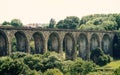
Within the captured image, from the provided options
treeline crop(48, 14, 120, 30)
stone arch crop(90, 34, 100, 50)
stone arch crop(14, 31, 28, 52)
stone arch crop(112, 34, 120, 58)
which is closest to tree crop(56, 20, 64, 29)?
treeline crop(48, 14, 120, 30)

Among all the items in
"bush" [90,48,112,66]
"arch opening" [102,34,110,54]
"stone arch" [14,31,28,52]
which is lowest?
"bush" [90,48,112,66]

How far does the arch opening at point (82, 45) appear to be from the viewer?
348 ft

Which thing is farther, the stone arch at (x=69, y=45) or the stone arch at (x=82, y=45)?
the stone arch at (x=82, y=45)

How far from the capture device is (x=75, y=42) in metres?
103

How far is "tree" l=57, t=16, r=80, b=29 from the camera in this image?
153750 millimetres

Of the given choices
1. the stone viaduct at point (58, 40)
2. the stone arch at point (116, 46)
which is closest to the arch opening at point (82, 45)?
the stone viaduct at point (58, 40)

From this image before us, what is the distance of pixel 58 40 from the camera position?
97.4 m

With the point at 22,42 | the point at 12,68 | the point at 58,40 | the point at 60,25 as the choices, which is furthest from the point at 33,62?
the point at 60,25

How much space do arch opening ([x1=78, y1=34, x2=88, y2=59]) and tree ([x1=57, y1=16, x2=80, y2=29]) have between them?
148ft

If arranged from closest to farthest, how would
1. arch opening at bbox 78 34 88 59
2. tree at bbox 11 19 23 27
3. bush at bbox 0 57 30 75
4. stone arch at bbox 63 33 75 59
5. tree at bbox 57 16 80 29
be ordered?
bush at bbox 0 57 30 75, stone arch at bbox 63 33 75 59, arch opening at bbox 78 34 88 59, tree at bbox 57 16 80 29, tree at bbox 11 19 23 27

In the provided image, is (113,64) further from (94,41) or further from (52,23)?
(52,23)

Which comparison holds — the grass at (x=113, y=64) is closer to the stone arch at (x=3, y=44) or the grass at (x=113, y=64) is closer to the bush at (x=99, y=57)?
the bush at (x=99, y=57)

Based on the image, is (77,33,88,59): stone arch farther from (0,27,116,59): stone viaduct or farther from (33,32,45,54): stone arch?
(33,32,45,54): stone arch

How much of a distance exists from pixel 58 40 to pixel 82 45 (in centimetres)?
1178
